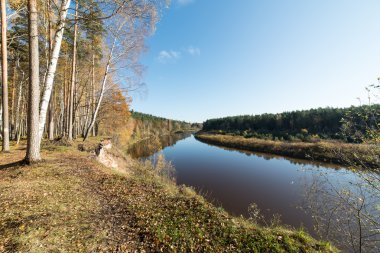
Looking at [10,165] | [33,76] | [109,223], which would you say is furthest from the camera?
[10,165]

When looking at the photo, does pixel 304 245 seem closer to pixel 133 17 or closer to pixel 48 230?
pixel 48 230

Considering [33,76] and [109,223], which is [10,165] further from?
[109,223]

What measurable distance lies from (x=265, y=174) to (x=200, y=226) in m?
13.0

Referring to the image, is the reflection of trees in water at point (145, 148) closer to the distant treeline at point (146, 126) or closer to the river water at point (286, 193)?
the distant treeline at point (146, 126)

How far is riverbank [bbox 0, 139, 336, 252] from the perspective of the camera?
10.1 ft

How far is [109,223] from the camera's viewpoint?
3.74 m

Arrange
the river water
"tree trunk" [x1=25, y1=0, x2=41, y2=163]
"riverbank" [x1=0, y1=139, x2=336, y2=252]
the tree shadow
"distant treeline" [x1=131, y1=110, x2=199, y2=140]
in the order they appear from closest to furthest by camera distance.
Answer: "riverbank" [x1=0, y1=139, x2=336, y2=252] → "tree trunk" [x1=25, y1=0, x2=41, y2=163] → the tree shadow → the river water → "distant treeline" [x1=131, y1=110, x2=199, y2=140]

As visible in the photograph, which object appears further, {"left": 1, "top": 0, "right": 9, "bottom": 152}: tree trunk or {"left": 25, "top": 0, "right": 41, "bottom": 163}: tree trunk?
{"left": 1, "top": 0, "right": 9, "bottom": 152}: tree trunk

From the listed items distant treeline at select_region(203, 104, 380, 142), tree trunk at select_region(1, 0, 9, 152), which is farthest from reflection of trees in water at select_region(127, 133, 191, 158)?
distant treeline at select_region(203, 104, 380, 142)

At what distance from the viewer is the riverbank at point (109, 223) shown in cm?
308

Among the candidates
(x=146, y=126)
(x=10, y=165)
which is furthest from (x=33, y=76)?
(x=146, y=126)

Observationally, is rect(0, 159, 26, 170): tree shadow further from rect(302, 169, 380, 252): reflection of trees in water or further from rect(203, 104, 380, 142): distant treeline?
rect(203, 104, 380, 142): distant treeline

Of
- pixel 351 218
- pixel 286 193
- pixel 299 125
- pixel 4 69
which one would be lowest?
pixel 286 193

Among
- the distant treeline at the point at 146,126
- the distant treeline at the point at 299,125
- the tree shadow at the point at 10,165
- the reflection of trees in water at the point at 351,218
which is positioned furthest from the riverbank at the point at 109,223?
the distant treeline at the point at 146,126
